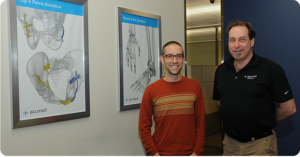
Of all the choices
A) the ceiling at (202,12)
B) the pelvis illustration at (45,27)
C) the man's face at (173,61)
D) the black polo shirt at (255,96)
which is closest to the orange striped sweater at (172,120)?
the man's face at (173,61)

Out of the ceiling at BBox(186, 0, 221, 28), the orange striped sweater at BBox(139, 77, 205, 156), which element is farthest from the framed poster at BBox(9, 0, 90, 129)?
the ceiling at BBox(186, 0, 221, 28)

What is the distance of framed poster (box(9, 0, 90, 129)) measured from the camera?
6.02 ft

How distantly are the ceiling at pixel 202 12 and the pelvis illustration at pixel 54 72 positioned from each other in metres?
4.47

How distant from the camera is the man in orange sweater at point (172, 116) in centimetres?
180

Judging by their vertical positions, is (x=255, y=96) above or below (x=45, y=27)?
below

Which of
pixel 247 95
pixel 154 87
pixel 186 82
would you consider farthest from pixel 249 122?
pixel 154 87

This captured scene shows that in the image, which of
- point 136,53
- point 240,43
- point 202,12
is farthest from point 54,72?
point 202,12

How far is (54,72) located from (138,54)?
0.99 meters

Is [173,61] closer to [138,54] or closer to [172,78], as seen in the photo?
[172,78]

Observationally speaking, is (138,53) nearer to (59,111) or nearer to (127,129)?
(127,129)

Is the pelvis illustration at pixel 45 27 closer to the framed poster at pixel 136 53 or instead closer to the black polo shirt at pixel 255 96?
the framed poster at pixel 136 53

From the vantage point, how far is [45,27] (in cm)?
198

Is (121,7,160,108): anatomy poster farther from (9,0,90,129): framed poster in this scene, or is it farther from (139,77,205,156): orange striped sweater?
(139,77,205,156): orange striped sweater

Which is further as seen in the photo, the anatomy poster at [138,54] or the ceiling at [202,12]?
the ceiling at [202,12]
